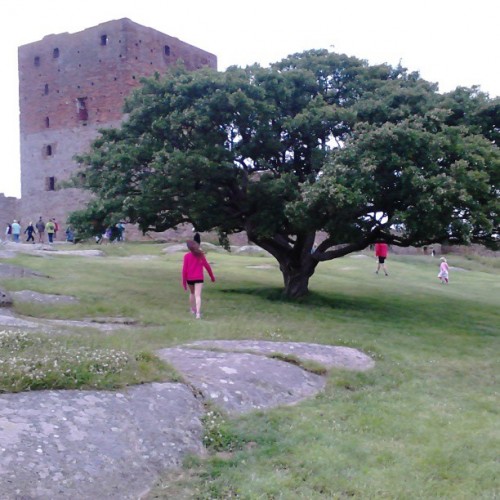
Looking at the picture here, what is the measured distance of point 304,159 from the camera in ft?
59.0

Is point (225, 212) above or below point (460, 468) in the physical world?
above

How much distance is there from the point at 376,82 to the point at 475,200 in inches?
209

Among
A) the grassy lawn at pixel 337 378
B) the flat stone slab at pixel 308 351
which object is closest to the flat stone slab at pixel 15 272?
the grassy lawn at pixel 337 378

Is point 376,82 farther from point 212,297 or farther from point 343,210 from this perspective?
point 212,297

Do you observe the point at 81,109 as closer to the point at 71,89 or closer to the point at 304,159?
the point at 71,89

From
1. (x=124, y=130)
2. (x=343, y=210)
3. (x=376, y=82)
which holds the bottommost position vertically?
(x=343, y=210)

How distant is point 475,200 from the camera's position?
14.5 metres

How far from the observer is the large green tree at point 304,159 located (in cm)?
1448

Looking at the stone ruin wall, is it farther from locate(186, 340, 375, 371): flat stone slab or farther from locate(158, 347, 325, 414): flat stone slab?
locate(158, 347, 325, 414): flat stone slab

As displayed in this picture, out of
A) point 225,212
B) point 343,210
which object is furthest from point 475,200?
point 225,212

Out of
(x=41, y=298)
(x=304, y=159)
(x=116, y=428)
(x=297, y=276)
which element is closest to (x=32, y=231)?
(x=297, y=276)

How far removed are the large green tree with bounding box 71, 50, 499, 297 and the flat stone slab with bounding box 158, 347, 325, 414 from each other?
5.69 meters

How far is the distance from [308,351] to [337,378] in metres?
1.24

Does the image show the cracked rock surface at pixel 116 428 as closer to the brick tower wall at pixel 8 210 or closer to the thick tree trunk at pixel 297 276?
the thick tree trunk at pixel 297 276
